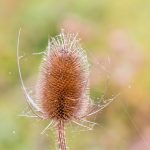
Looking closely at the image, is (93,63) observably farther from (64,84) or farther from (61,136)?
(61,136)

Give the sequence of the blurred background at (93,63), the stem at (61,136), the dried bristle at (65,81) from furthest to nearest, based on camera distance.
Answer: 1. the blurred background at (93,63)
2. the dried bristle at (65,81)
3. the stem at (61,136)

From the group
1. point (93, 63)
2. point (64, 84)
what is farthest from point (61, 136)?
point (93, 63)

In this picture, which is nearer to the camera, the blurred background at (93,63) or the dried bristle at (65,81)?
the dried bristle at (65,81)

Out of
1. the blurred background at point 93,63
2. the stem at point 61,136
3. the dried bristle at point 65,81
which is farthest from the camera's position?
the blurred background at point 93,63

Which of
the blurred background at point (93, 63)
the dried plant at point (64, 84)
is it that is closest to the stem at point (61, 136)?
the dried plant at point (64, 84)

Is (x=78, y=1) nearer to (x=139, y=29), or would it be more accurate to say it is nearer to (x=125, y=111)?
(x=139, y=29)

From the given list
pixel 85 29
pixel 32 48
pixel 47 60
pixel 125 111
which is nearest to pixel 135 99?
pixel 125 111

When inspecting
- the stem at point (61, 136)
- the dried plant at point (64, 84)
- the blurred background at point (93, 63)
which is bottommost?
the stem at point (61, 136)

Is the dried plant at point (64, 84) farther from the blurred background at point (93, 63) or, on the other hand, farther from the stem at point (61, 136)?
the blurred background at point (93, 63)

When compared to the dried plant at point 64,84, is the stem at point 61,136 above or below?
below
